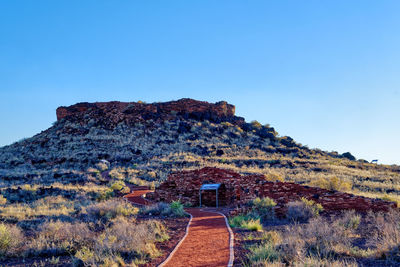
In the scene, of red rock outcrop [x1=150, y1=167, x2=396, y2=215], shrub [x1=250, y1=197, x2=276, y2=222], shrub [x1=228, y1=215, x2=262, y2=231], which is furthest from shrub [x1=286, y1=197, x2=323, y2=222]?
shrub [x1=228, y1=215, x2=262, y2=231]

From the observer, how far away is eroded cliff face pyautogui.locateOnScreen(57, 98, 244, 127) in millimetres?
52531

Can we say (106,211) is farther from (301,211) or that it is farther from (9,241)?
(301,211)

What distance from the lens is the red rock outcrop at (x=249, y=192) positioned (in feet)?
42.3

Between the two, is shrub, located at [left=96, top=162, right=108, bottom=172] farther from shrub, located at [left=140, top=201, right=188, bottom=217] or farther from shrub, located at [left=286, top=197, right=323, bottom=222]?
shrub, located at [left=286, top=197, right=323, bottom=222]

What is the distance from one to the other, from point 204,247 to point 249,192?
9.37 m

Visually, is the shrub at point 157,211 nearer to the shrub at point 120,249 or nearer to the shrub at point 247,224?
the shrub at point 247,224

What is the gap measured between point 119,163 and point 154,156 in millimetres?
4544

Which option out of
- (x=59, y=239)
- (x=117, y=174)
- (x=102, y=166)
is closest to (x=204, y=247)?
(x=59, y=239)

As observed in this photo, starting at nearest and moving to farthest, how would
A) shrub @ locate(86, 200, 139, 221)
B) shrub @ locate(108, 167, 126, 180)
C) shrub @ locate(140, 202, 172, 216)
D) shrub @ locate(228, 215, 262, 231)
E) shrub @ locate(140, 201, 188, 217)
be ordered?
shrub @ locate(228, 215, 262, 231) → shrub @ locate(86, 200, 139, 221) → shrub @ locate(140, 201, 188, 217) → shrub @ locate(140, 202, 172, 216) → shrub @ locate(108, 167, 126, 180)

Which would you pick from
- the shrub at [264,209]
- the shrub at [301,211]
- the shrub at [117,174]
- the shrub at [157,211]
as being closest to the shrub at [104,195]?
the shrub at [157,211]

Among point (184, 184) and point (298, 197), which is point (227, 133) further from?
point (298, 197)

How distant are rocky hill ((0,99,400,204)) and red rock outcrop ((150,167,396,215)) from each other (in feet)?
22.8

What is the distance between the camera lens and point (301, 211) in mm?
11922

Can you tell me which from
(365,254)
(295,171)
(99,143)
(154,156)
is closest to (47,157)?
(99,143)
